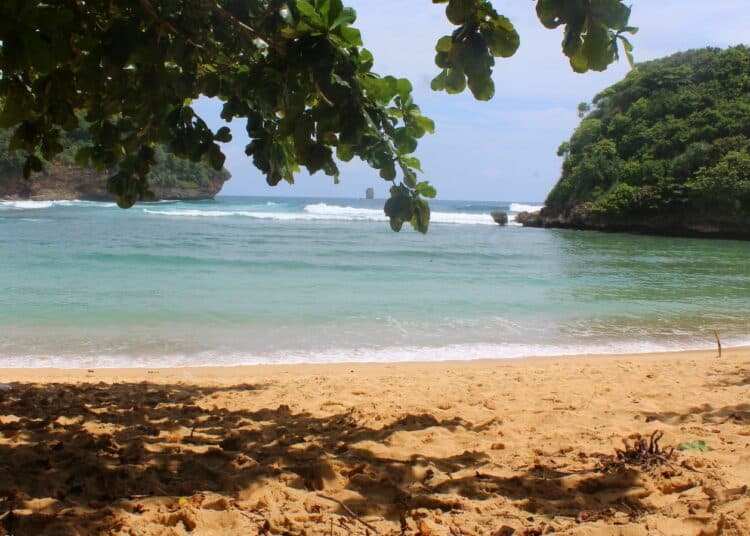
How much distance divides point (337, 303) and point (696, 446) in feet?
27.2

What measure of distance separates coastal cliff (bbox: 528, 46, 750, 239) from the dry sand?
106 feet

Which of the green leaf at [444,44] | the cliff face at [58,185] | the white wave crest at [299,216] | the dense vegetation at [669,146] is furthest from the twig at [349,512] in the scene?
the cliff face at [58,185]

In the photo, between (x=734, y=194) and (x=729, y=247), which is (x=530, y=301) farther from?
(x=734, y=194)

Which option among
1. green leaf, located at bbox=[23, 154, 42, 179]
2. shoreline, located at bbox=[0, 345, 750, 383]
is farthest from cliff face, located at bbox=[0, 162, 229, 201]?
green leaf, located at bbox=[23, 154, 42, 179]

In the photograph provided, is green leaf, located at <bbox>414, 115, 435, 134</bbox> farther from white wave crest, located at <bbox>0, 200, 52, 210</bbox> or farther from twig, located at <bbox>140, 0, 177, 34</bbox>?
white wave crest, located at <bbox>0, 200, 52, 210</bbox>

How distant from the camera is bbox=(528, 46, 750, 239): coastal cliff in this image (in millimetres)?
33469

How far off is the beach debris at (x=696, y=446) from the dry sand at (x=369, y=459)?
5 centimetres

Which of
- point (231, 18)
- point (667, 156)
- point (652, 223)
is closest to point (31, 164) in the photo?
point (231, 18)

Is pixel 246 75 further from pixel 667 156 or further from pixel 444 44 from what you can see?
pixel 667 156

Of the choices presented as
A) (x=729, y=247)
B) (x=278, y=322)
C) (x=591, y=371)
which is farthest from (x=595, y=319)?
(x=729, y=247)

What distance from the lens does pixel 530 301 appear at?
11984 mm

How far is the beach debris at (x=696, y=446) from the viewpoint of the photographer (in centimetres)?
319

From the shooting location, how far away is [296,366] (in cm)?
694

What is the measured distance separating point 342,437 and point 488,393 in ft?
6.23
